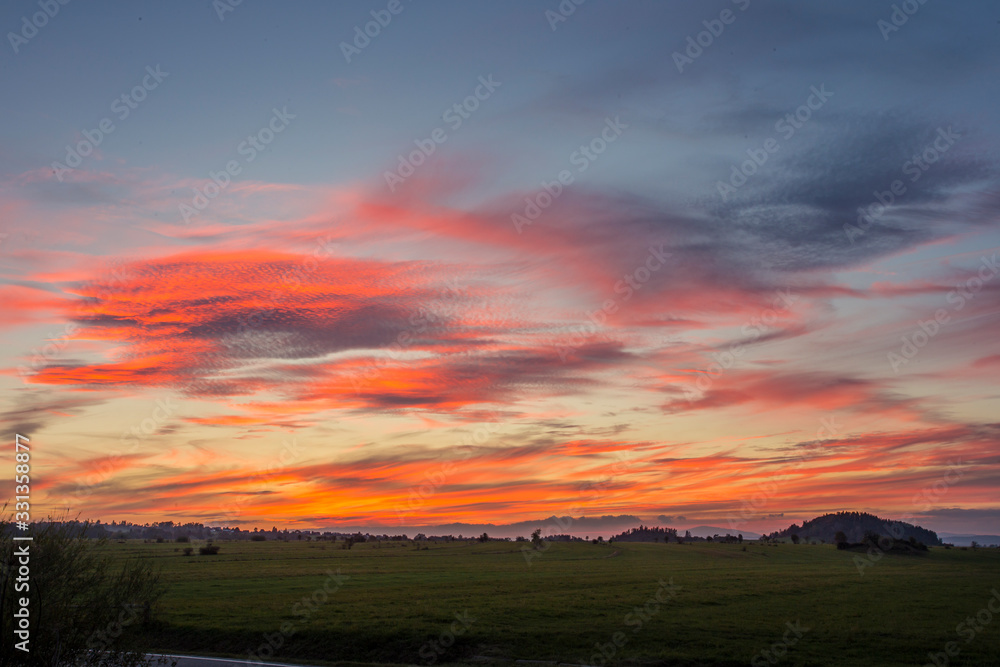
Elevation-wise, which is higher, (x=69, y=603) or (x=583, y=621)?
(x=69, y=603)

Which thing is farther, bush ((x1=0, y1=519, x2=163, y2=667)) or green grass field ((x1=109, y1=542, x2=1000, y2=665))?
green grass field ((x1=109, y1=542, x2=1000, y2=665))

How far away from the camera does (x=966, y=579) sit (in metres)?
96.5

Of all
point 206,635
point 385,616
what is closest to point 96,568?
point 206,635

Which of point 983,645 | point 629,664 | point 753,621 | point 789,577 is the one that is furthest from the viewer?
point 789,577

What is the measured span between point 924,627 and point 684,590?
2628cm

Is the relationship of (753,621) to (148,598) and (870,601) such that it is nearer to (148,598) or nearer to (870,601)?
(870,601)

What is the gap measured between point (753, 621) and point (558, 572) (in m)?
53.6

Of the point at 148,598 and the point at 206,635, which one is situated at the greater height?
the point at 148,598

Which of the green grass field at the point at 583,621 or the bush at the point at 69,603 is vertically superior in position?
the bush at the point at 69,603

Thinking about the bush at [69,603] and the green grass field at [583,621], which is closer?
the bush at [69,603]

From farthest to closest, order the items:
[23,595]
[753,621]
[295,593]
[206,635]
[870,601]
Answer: [295,593]
[870,601]
[753,621]
[206,635]
[23,595]

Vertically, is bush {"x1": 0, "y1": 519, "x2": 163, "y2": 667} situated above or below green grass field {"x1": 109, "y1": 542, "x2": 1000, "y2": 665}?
above

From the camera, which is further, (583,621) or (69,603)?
(583,621)

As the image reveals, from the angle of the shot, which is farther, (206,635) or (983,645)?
(206,635)
